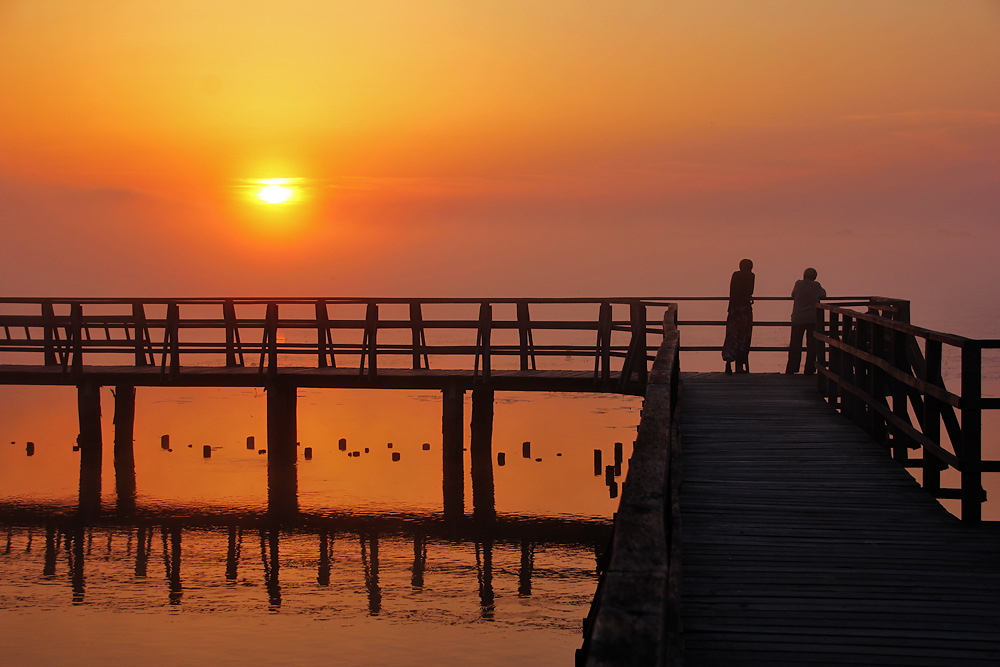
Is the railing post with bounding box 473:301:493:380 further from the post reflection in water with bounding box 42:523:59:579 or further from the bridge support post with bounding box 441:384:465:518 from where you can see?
the post reflection in water with bounding box 42:523:59:579

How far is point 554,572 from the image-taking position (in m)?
13.2

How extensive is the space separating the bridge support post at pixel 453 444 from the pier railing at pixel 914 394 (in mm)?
7040

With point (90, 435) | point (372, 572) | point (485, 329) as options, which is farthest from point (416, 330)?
point (90, 435)

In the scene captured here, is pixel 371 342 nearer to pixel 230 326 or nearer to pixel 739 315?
pixel 230 326

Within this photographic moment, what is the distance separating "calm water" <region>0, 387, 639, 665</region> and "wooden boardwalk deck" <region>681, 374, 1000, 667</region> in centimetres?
289

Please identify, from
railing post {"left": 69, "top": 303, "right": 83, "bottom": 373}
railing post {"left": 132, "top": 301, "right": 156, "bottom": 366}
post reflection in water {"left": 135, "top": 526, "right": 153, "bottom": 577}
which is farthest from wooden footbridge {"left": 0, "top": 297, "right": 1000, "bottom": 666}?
railing post {"left": 69, "top": 303, "right": 83, "bottom": 373}

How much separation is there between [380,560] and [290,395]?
657 cm

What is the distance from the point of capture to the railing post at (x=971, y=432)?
723 cm

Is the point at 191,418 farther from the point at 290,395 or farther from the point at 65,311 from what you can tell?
the point at 65,311

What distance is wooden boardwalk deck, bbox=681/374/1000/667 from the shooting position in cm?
500

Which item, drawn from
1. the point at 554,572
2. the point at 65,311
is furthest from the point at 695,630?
the point at 65,311

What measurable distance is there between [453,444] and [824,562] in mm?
13098

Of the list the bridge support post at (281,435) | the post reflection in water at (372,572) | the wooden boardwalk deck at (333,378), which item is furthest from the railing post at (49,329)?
the post reflection in water at (372,572)

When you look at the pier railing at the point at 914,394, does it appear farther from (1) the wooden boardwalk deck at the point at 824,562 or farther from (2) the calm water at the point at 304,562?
(2) the calm water at the point at 304,562
